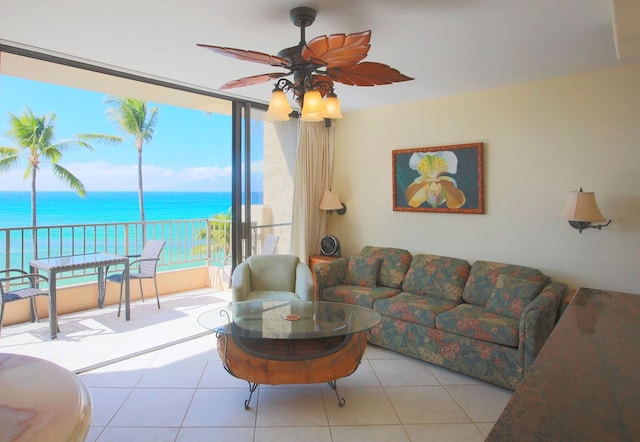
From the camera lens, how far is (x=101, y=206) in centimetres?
1194

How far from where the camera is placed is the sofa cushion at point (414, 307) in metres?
3.28

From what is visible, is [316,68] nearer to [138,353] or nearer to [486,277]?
[486,277]

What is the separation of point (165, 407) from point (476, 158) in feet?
11.1

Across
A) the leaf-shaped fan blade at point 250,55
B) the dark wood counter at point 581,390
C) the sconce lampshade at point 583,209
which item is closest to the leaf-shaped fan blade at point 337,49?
the leaf-shaped fan blade at point 250,55

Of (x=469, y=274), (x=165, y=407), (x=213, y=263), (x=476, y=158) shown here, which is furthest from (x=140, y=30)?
(x=213, y=263)

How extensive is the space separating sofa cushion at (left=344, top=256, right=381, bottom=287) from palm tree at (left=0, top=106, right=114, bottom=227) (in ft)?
19.6

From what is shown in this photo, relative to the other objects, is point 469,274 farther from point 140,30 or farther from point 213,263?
point 213,263

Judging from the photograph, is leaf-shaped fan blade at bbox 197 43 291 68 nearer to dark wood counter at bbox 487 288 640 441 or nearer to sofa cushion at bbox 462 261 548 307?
dark wood counter at bbox 487 288 640 441

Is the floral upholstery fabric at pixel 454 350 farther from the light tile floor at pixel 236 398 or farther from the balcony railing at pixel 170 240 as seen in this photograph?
the balcony railing at pixel 170 240

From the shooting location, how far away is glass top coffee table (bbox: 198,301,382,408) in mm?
2471

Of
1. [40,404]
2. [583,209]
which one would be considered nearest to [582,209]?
[583,209]

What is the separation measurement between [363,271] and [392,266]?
12.1 inches

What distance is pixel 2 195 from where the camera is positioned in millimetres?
10320

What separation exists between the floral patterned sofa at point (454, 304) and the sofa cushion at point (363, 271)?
10 mm
